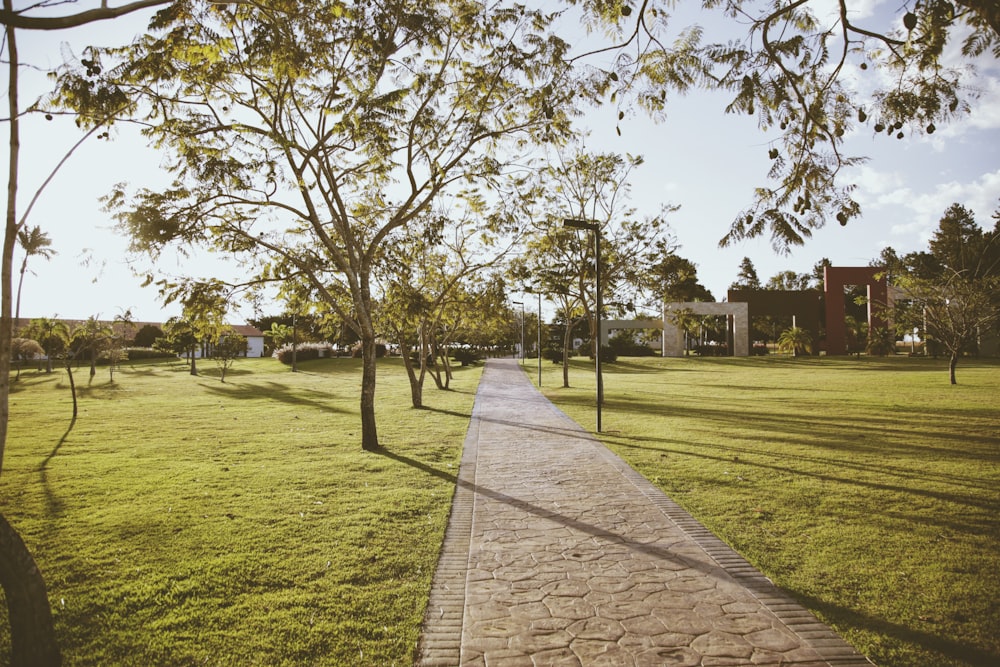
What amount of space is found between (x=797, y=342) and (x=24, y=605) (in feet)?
179

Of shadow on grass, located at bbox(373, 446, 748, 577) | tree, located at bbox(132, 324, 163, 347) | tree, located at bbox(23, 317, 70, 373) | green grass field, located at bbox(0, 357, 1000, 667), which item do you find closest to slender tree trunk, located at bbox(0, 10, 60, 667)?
green grass field, located at bbox(0, 357, 1000, 667)

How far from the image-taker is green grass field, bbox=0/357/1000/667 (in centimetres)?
→ 394

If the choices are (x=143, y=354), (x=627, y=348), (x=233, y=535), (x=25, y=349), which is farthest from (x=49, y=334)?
(x=627, y=348)

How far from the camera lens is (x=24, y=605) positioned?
320 centimetres

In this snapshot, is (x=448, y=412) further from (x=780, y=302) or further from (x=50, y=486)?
(x=780, y=302)

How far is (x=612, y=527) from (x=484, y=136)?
307 inches

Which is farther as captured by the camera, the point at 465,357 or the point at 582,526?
the point at 465,357

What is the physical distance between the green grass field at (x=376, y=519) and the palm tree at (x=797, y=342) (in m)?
35.7

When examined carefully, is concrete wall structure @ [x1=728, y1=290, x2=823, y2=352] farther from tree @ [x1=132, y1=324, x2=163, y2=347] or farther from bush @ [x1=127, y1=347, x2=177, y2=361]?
Result: tree @ [x1=132, y1=324, x2=163, y2=347]

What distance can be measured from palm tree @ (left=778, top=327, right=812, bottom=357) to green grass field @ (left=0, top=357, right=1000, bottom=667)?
35.7m

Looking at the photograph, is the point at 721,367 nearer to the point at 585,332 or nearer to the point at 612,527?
the point at 585,332

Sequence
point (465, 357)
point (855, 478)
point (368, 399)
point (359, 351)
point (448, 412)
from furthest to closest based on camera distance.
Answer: point (359, 351)
point (465, 357)
point (448, 412)
point (368, 399)
point (855, 478)

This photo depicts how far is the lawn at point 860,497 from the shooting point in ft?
13.4

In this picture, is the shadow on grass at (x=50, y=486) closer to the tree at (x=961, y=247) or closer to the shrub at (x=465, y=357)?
the tree at (x=961, y=247)
